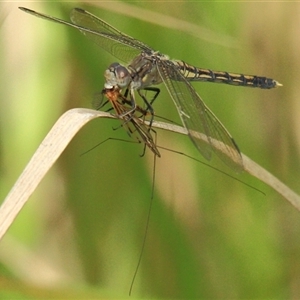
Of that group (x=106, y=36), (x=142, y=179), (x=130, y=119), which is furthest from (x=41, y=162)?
(x=106, y=36)

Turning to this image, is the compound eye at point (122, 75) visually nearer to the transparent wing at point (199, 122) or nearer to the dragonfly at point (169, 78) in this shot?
the dragonfly at point (169, 78)

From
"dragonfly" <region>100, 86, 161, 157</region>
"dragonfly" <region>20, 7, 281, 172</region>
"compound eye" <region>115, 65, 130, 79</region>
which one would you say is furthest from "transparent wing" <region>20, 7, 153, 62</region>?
"dragonfly" <region>100, 86, 161, 157</region>

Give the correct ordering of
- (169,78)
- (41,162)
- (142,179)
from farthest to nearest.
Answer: (169,78), (142,179), (41,162)

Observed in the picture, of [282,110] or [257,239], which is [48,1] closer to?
[282,110]

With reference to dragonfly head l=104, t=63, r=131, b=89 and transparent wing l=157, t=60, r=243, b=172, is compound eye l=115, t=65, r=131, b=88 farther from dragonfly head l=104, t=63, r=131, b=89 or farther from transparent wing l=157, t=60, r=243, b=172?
transparent wing l=157, t=60, r=243, b=172

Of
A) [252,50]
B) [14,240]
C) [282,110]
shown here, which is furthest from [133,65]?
[14,240]

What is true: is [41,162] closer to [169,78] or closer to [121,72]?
[121,72]
